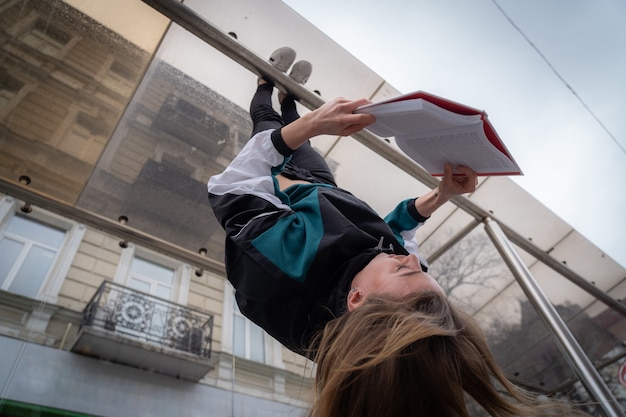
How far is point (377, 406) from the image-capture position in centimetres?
61

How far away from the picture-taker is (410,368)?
64 cm

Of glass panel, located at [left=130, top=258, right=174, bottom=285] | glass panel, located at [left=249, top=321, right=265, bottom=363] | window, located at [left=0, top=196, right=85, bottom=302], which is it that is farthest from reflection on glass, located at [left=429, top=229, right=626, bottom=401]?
window, located at [left=0, top=196, right=85, bottom=302]

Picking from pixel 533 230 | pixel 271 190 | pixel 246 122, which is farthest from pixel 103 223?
pixel 533 230

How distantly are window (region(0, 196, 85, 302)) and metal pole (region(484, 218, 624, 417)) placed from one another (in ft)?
6.92

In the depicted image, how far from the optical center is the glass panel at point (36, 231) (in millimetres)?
2027

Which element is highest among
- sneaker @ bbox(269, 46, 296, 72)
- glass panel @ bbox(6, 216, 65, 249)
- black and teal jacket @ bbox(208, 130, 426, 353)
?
sneaker @ bbox(269, 46, 296, 72)

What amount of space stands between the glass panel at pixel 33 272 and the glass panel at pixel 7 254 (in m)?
0.04

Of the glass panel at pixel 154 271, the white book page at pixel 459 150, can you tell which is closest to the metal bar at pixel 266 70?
the white book page at pixel 459 150

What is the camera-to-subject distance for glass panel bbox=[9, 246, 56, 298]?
1917 millimetres

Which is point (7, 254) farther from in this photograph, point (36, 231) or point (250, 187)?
point (250, 187)

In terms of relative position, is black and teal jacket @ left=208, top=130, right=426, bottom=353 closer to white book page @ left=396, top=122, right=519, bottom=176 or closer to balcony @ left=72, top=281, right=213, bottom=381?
white book page @ left=396, top=122, right=519, bottom=176

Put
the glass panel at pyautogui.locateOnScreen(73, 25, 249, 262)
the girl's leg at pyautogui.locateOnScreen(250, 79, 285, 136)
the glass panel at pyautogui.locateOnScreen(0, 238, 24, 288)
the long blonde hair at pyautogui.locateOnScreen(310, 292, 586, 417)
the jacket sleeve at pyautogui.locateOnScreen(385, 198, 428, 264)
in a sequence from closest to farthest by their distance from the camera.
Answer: the long blonde hair at pyautogui.locateOnScreen(310, 292, 586, 417), the girl's leg at pyautogui.locateOnScreen(250, 79, 285, 136), the jacket sleeve at pyautogui.locateOnScreen(385, 198, 428, 264), the glass panel at pyautogui.locateOnScreen(73, 25, 249, 262), the glass panel at pyautogui.locateOnScreen(0, 238, 24, 288)

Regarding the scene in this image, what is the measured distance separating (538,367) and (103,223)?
9.21 feet

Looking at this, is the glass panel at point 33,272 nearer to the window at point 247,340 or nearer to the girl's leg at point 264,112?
the window at point 247,340
